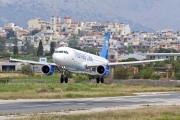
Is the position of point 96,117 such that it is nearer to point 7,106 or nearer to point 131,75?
point 7,106

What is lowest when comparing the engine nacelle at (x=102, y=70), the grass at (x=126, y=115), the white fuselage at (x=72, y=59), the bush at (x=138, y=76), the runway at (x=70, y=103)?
the grass at (x=126, y=115)

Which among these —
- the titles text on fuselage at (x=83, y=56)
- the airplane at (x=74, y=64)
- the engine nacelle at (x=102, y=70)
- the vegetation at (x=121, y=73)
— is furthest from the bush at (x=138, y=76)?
the engine nacelle at (x=102, y=70)

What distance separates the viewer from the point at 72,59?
79.1 metres

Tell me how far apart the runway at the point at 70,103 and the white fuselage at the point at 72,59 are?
20.1m

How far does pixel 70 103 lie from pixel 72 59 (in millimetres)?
28032

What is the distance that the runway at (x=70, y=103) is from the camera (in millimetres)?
45466

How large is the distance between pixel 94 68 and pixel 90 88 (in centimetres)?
1417

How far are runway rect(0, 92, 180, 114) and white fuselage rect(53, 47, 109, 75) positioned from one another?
20.1 m

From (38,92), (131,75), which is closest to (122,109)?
(38,92)

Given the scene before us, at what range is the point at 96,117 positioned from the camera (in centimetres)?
3991

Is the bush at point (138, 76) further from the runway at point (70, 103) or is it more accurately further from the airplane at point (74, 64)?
the runway at point (70, 103)

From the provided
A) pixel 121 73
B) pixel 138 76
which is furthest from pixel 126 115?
pixel 138 76

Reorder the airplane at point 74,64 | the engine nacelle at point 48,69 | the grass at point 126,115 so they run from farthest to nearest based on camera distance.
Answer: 1. the engine nacelle at point 48,69
2. the airplane at point 74,64
3. the grass at point 126,115

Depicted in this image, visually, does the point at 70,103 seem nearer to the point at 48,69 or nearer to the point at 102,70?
the point at 48,69
